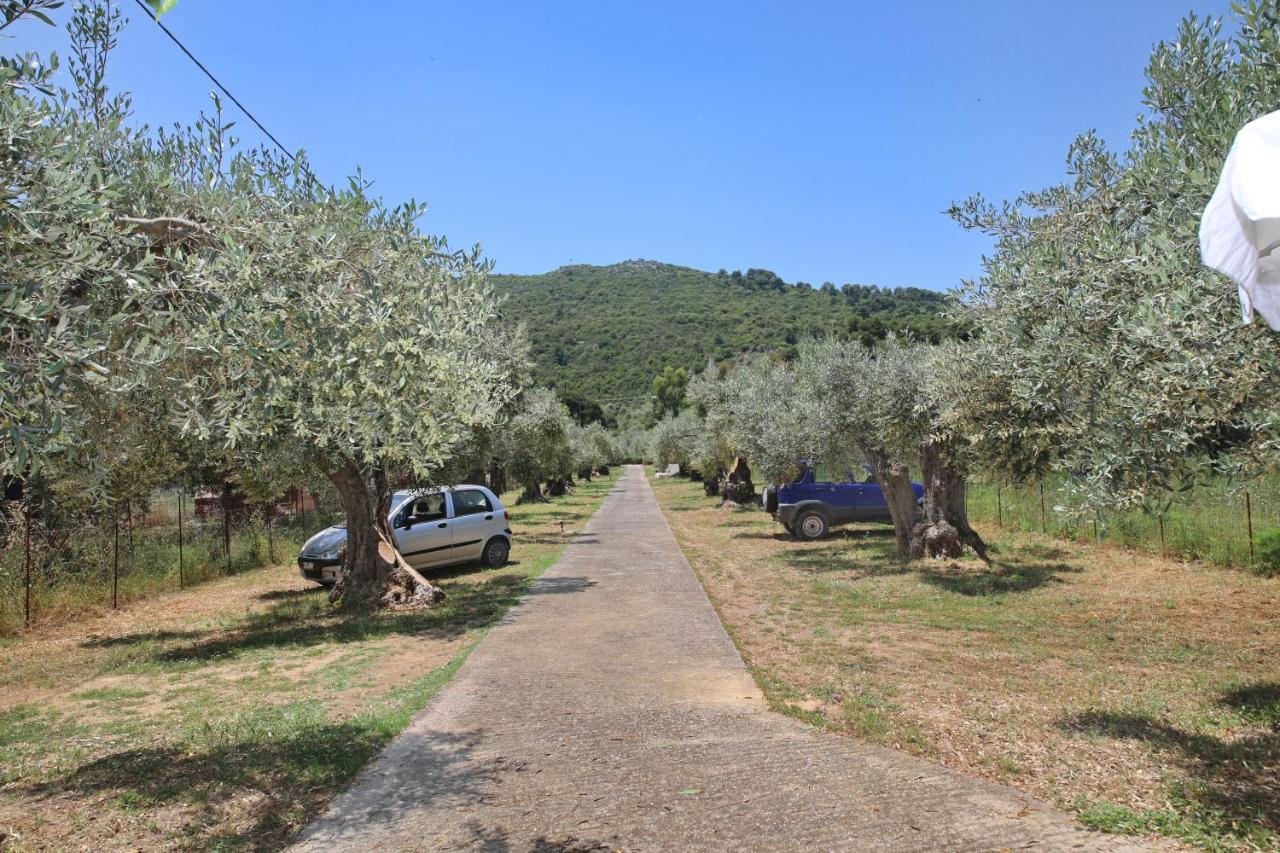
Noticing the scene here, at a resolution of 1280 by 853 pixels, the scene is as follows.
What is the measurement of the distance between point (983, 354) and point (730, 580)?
770 cm

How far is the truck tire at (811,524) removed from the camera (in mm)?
19797

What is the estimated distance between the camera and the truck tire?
19.8 m

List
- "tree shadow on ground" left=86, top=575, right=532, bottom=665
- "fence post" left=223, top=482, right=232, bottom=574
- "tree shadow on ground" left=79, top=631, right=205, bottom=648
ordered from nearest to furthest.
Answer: "tree shadow on ground" left=86, top=575, right=532, bottom=665 < "tree shadow on ground" left=79, top=631, right=205, bottom=648 < "fence post" left=223, top=482, right=232, bottom=574

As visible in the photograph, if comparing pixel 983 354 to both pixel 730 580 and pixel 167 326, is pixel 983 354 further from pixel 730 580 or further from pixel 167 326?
pixel 730 580

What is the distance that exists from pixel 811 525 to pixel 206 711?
1559 cm

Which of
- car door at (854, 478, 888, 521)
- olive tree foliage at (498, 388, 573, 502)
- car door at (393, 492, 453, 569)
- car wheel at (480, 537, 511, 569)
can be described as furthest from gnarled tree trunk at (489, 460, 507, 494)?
car door at (393, 492, 453, 569)

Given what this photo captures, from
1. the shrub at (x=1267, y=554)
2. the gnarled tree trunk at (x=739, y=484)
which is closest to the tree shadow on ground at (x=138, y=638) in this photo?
the shrub at (x=1267, y=554)

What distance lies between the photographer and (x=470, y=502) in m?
15.3

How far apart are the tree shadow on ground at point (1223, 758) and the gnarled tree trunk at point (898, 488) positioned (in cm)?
857

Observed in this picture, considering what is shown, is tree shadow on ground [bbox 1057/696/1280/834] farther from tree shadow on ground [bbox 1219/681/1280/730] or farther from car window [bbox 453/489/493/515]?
car window [bbox 453/489/493/515]

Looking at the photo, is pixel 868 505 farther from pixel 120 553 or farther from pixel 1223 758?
pixel 120 553

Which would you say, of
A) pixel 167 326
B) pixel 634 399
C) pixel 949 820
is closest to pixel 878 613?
pixel 949 820

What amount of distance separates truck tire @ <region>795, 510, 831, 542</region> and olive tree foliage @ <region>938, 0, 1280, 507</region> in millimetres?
13556

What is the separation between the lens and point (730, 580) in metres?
13.7
